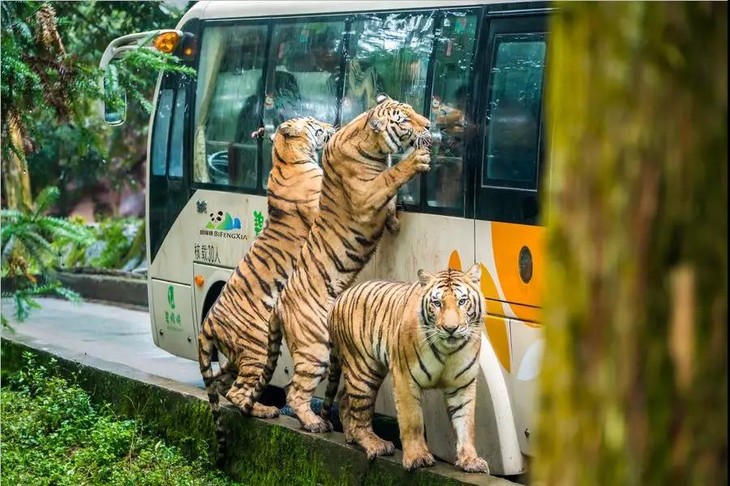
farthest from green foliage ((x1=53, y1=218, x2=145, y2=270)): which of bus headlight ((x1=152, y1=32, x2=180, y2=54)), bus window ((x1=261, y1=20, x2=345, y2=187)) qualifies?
bus window ((x1=261, y1=20, x2=345, y2=187))

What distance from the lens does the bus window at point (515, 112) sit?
7.11 m

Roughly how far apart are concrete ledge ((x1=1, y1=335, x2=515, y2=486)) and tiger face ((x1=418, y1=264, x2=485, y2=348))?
65cm

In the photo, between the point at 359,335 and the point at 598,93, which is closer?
the point at 598,93

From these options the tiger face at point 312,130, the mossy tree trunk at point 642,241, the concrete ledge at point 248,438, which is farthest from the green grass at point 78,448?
the mossy tree trunk at point 642,241

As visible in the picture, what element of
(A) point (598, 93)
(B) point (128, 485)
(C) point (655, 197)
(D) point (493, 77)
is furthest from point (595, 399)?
(B) point (128, 485)

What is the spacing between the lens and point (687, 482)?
102 inches

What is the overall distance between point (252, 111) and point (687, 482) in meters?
7.57

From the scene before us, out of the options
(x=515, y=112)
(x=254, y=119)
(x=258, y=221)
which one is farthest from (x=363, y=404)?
(x=254, y=119)

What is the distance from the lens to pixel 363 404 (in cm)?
755

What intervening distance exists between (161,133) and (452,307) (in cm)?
485

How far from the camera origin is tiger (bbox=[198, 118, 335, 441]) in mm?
9031

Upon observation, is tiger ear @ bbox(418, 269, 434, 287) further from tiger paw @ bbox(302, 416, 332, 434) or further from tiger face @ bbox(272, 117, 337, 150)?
tiger face @ bbox(272, 117, 337, 150)

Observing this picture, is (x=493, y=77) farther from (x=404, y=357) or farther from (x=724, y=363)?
(x=724, y=363)

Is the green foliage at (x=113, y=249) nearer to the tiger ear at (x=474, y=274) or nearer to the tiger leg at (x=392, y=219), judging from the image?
the tiger leg at (x=392, y=219)
